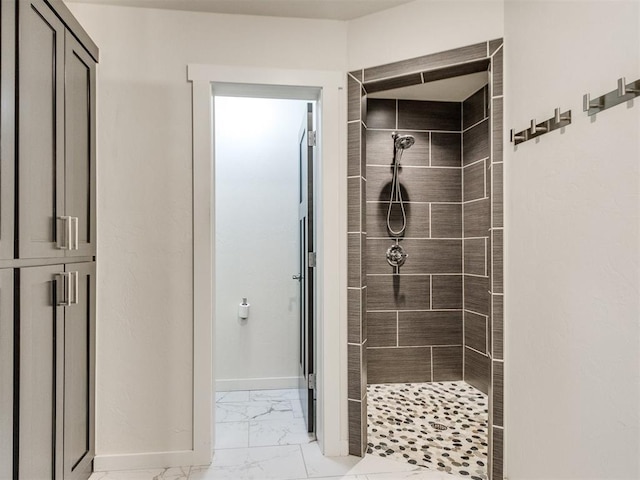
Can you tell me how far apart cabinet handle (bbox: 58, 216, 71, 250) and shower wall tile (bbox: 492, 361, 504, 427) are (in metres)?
1.97

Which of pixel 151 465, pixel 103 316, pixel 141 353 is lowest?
pixel 151 465

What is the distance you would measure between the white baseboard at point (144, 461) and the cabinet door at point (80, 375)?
70mm

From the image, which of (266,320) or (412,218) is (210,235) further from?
(412,218)

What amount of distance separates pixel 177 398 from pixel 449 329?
2186 mm

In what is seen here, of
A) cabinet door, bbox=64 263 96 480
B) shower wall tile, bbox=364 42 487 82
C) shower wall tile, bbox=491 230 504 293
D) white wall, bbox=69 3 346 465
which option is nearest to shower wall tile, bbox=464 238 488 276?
shower wall tile, bbox=491 230 504 293

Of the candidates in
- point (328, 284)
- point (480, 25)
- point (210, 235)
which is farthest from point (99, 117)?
point (480, 25)

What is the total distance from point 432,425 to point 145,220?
2.12 meters

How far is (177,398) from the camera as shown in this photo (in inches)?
83.8

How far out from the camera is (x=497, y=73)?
6.32ft

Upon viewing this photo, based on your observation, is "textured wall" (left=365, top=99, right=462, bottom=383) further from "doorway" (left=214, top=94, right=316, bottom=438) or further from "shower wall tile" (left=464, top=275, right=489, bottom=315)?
"doorway" (left=214, top=94, right=316, bottom=438)

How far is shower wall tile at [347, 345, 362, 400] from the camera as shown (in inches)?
87.0
